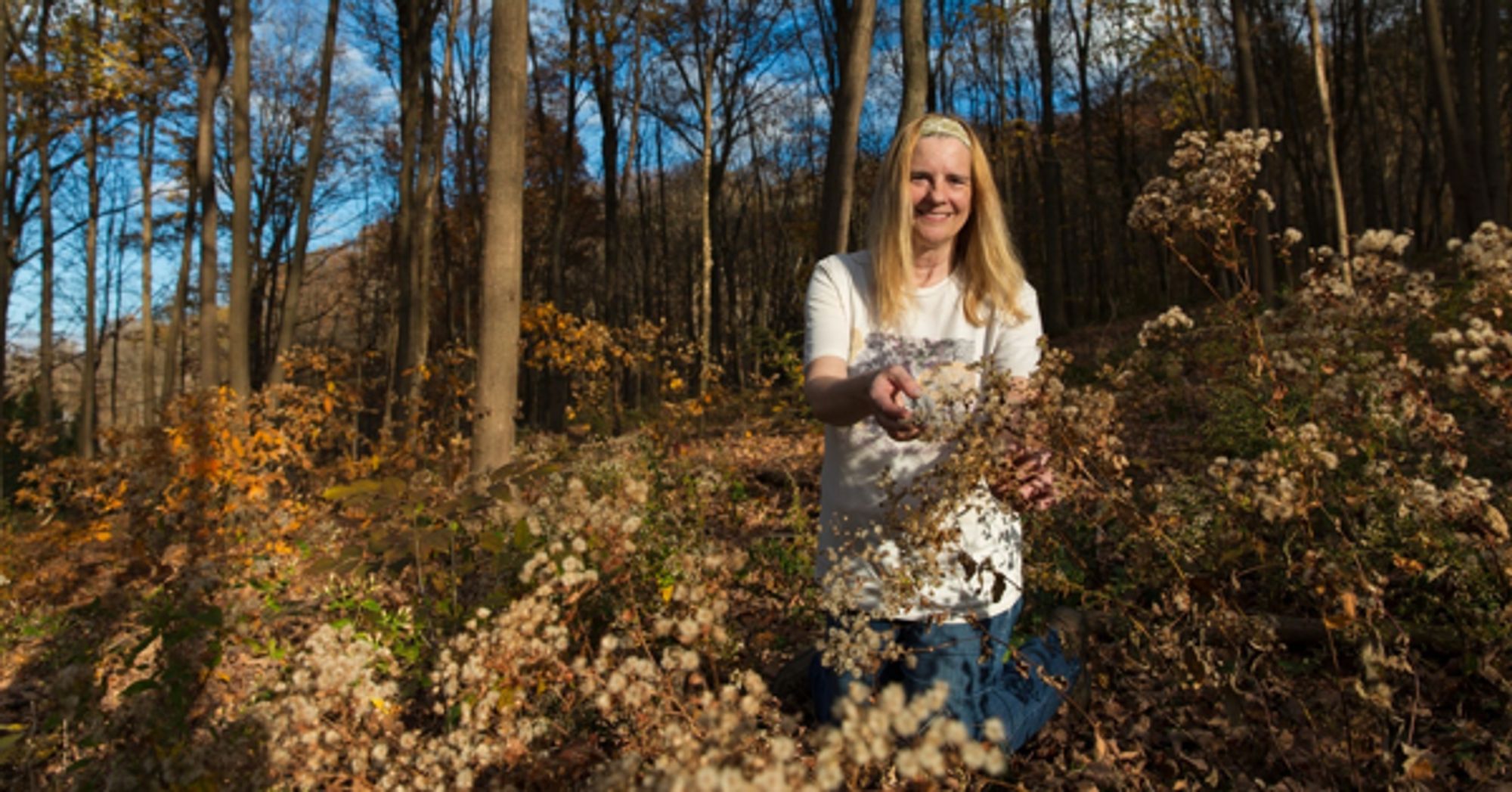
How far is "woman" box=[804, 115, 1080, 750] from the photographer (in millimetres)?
2584

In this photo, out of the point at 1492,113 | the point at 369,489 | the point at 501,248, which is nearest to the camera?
the point at 369,489

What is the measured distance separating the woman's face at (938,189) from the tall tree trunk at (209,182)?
35.5 feet

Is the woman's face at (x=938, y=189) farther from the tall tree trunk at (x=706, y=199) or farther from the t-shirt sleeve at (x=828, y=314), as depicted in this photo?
the tall tree trunk at (x=706, y=199)

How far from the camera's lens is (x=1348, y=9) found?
20203 mm

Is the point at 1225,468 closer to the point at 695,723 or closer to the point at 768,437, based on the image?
the point at 695,723

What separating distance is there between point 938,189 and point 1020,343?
53 centimetres

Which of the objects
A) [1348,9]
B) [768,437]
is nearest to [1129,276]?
[1348,9]

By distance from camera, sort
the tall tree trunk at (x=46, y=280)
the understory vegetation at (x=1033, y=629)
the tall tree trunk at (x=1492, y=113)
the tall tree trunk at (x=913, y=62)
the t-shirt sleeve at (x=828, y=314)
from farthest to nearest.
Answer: the tall tree trunk at (x=46, y=280) < the tall tree trunk at (x=1492, y=113) < the tall tree trunk at (x=913, y=62) < the t-shirt sleeve at (x=828, y=314) < the understory vegetation at (x=1033, y=629)

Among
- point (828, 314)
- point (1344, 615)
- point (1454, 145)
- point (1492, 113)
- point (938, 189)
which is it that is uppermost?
point (1492, 113)

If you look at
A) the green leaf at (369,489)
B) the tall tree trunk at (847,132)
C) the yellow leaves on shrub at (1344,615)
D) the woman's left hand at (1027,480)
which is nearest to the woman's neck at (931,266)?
the woman's left hand at (1027,480)

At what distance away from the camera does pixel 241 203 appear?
10.4 m

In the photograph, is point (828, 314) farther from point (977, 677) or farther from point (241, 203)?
point (241, 203)

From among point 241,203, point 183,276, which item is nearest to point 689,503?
point 241,203

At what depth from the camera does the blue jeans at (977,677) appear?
2562 mm
